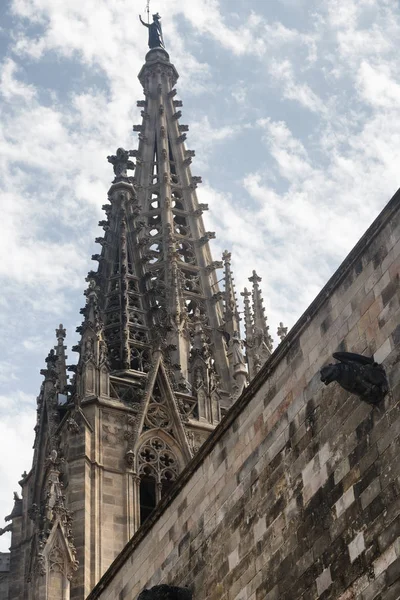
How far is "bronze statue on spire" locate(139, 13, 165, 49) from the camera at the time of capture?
58.6m

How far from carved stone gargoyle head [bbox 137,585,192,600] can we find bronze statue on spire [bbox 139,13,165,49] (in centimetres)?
4392

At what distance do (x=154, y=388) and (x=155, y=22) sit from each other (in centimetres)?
2762

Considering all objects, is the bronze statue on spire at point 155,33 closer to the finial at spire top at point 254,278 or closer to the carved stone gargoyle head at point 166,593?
the finial at spire top at point 254,278

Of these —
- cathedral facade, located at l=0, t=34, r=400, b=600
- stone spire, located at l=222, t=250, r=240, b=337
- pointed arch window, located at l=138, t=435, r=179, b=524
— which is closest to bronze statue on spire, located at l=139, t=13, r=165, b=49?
cathedral facade, located at l=0, t=34, r=400, b=600

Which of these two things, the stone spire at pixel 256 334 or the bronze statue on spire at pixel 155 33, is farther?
the bronze statue on spire at pixel 155 33

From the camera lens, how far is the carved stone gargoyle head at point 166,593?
53.0ft

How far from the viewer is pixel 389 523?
42.0 feet

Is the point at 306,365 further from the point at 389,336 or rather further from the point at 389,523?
the point at 389,523

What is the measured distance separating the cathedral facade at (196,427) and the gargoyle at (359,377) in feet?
0.07

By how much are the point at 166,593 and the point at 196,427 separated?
20143mm

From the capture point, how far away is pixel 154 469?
3494 cm

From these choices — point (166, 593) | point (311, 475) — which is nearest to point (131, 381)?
point (166, 593)

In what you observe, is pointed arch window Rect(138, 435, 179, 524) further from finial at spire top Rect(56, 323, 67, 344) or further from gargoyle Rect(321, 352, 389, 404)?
gargoyle Rect(321, 352, 389, 404)

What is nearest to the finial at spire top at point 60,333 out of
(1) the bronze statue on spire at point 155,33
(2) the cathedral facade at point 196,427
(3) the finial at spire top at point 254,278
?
(2) the cathedral facade at point 196,427
